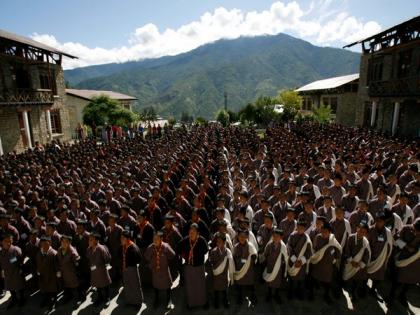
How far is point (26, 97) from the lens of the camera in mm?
18906

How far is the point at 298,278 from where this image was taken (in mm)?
5367

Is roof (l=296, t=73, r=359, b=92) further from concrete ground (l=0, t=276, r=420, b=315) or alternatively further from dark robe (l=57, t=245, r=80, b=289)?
dark robe (l=57, t=245, r=80, b=289)

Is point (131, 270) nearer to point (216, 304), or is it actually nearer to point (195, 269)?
point (195, 269)

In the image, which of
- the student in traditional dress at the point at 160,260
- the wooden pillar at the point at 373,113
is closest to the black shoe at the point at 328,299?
the student in traditional dress at the point at 160,260

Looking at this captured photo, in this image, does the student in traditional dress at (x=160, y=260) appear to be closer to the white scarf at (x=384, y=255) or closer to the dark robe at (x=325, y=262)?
the dark robe at (x=325, y=262)

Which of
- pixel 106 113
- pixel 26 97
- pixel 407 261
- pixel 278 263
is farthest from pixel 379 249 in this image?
pixel 106 113

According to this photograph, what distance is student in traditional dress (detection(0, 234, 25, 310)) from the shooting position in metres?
5.55

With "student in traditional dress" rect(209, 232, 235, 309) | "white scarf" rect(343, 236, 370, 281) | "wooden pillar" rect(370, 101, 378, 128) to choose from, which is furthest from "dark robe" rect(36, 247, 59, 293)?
"wooden pillar" rect(370, 101, 378, 128)

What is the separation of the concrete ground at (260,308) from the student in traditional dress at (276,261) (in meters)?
0.28

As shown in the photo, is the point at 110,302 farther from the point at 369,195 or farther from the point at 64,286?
the point at 369,195

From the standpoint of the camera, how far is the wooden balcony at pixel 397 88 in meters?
16.1

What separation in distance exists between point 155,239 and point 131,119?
86.1ft

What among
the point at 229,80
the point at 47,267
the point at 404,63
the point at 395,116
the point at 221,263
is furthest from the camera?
Result: the point at 229,80

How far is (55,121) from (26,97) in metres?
5.43
